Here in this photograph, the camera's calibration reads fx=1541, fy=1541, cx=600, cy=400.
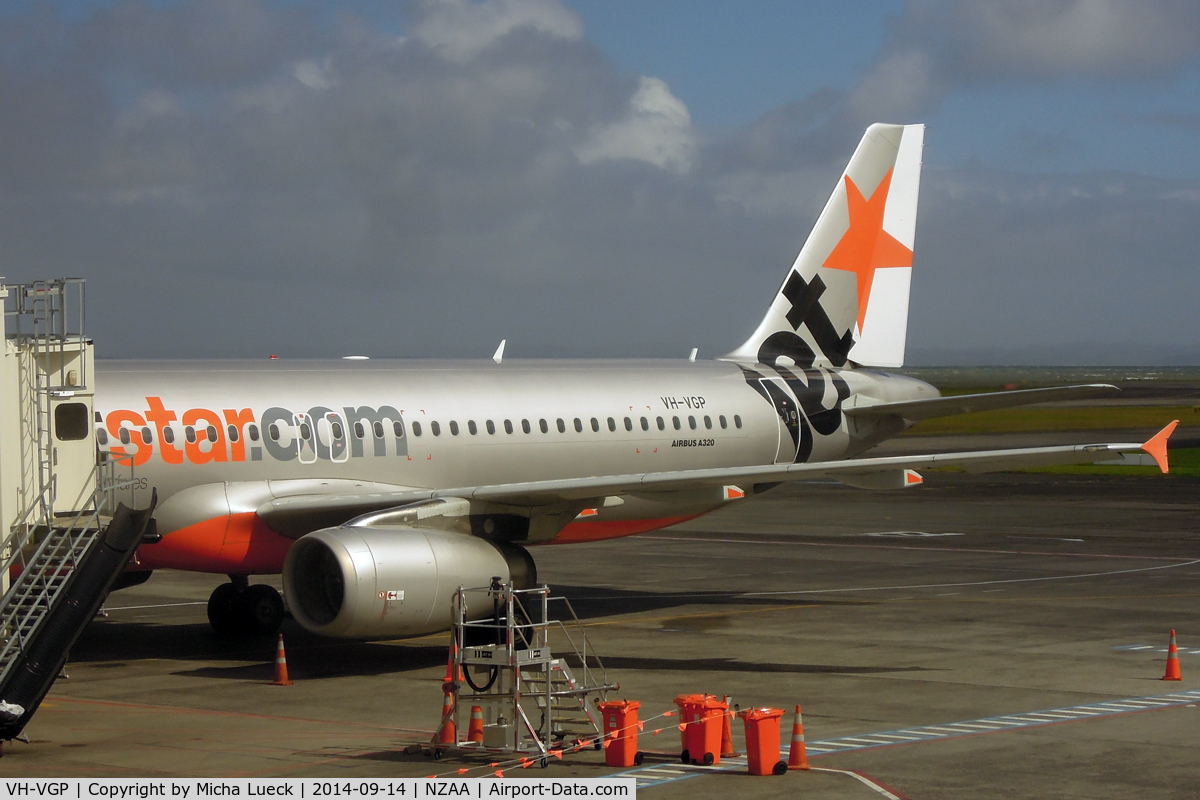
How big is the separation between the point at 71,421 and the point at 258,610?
689cm

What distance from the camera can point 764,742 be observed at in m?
14.2

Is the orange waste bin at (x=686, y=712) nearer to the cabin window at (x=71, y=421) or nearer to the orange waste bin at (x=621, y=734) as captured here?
the orange waste bin at (x=621, y=734)

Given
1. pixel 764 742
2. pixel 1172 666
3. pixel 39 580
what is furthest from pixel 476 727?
pixel 1172 666

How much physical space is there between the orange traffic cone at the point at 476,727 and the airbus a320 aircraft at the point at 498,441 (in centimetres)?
474

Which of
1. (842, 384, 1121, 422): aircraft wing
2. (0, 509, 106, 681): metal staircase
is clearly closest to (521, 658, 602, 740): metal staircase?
(0, 509, 106, 681): metal staircase

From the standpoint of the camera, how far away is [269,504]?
22703 mm

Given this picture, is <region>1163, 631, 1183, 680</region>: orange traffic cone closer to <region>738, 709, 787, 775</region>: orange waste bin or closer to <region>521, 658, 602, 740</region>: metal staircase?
<region>738, 709, 787, 775</region>: orange waste bin

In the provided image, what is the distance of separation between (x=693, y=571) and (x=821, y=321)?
620cm

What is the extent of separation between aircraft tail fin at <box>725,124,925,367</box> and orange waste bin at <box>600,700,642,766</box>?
17.4 m

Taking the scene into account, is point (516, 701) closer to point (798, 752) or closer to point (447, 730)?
point (447, 730)

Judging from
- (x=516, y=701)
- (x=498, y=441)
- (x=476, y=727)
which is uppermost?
(x=498, y=441)

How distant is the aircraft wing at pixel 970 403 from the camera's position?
2451cm

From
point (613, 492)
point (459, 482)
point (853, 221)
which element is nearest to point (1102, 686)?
point (613, 492)

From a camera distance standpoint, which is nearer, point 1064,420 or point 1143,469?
point 1143,469
